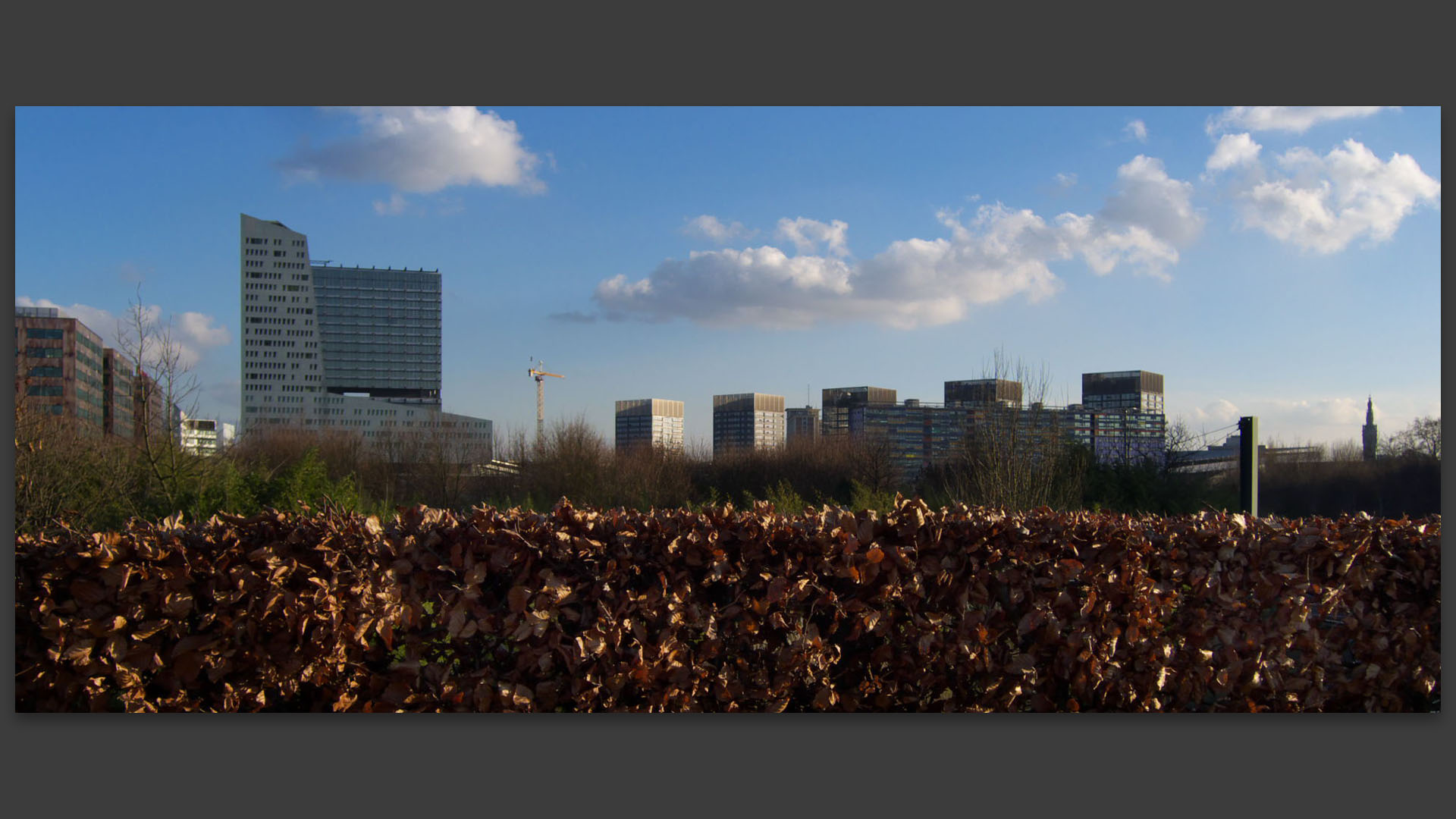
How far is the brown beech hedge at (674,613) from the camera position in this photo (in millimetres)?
4363

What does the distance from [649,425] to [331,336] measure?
46.4m

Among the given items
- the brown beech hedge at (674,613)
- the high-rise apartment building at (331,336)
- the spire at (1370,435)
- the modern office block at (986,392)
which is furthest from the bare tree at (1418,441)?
the high-rise apartment building at (331,336)

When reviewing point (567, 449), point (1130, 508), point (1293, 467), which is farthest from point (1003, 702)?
point (1293, 467)

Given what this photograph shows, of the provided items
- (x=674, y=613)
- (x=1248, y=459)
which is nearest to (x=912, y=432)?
(x=1248, y=459)

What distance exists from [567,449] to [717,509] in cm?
1885

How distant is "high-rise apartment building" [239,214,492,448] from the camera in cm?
8575

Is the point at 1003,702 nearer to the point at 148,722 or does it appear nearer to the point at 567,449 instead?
the point at 148,722

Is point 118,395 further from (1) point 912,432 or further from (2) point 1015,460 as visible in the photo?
(1) point 912,432

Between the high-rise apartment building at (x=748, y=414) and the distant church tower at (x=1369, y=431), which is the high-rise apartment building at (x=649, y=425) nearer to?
the high-rise apartment building at (x=748, y=414)

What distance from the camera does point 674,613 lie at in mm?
4363

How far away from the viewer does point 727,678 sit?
445 cm

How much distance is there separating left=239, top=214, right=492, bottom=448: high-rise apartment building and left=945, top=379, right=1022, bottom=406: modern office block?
7692cm

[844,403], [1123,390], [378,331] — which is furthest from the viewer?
[378,331]

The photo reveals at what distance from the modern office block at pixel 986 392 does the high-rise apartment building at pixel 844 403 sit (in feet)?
45.2
